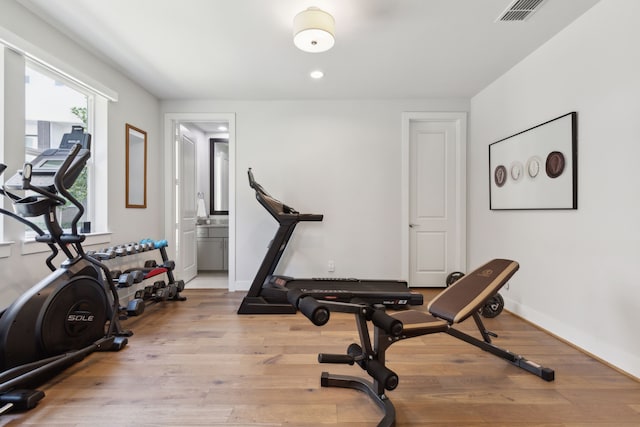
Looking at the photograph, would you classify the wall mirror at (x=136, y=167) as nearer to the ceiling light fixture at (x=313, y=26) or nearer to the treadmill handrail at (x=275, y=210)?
the treadmill handrail at (x=275, y=210)

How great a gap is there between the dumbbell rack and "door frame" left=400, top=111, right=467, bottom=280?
2.86m

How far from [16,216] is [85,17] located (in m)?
1.61

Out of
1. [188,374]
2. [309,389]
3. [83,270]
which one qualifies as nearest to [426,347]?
[309,389]

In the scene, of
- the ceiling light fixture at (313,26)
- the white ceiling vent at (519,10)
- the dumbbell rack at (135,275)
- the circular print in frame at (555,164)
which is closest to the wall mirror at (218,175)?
the dumbbell rack at (135,275)

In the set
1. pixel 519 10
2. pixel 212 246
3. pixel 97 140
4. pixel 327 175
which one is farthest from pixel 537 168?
pixel 212 246

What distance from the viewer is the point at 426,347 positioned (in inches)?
90.6

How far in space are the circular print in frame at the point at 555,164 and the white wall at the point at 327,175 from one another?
1653mm

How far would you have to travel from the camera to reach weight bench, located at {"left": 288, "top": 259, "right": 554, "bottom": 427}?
56.2 inches

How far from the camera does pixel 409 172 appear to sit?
396 centimetres

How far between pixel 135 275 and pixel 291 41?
8.22 feet

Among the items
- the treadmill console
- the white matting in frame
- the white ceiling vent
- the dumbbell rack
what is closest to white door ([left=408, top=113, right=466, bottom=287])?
the white matting in frame

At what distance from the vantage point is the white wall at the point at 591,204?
194 centimetres

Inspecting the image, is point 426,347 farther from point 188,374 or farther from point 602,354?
point 188,374

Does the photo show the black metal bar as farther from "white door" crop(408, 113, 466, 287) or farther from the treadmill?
"white door" crop(408, 113, 466, 287)
